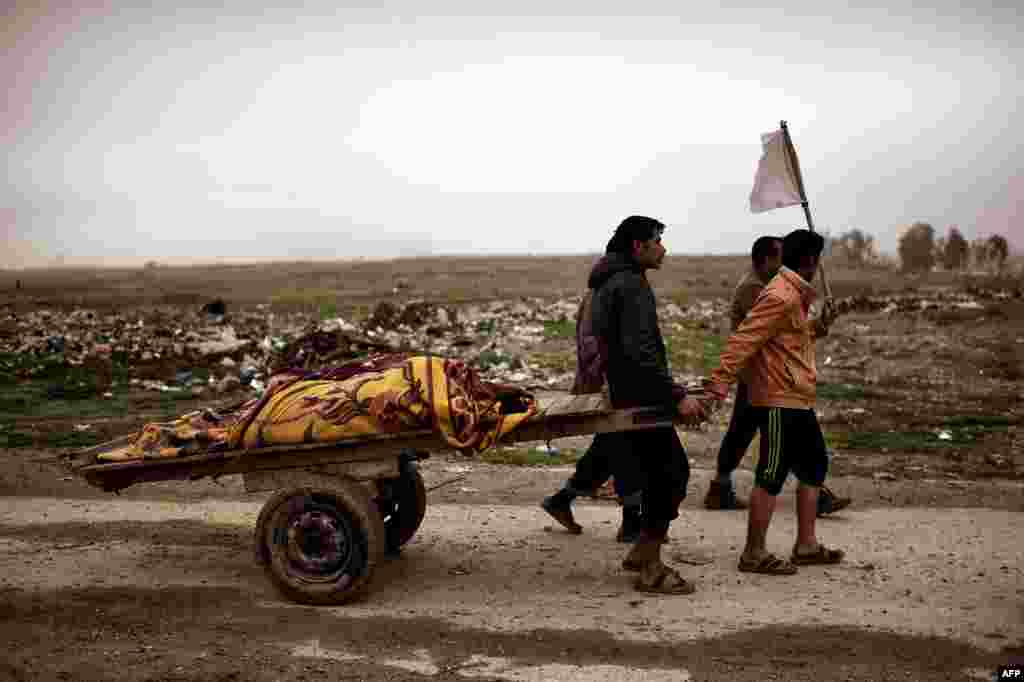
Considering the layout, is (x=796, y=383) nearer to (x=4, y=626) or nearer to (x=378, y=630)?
(x=378, y=630)

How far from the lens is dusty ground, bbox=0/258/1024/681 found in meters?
4.38

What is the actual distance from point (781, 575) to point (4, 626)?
437cm

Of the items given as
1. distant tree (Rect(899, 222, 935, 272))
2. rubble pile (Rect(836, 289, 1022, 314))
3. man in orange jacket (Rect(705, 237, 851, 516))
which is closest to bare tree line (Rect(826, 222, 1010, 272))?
distant tree (Rect(899, 222, 935, 272))

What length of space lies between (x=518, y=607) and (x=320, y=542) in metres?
1.17

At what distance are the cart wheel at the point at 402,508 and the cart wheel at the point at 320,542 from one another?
858 millimetres

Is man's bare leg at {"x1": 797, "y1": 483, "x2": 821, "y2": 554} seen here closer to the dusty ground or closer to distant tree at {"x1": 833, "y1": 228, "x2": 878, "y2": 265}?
the dusty ground

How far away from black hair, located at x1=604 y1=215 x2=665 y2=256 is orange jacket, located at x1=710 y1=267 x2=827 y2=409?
81 centimetres

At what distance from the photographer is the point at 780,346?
550 cm

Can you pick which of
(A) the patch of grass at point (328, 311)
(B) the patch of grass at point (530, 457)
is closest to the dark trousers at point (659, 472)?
(B) the patch of grass at point (530, 457)

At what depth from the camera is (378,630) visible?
480cm

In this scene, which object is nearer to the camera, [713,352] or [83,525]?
[83,525]

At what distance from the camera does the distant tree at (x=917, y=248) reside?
49219mm

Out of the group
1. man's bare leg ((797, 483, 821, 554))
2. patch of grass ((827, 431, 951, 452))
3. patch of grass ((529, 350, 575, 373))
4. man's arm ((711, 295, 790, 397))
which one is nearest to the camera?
man's arm ((711, 295, 790, 397))

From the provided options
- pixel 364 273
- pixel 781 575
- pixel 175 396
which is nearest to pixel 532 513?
pixel 781 575
